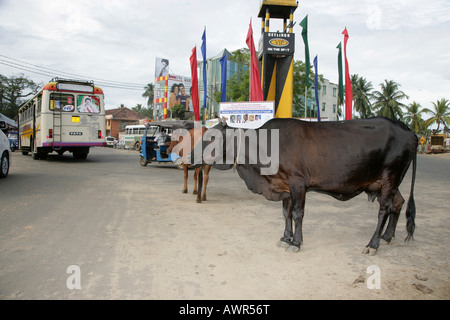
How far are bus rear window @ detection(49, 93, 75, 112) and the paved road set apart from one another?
29.4 ft

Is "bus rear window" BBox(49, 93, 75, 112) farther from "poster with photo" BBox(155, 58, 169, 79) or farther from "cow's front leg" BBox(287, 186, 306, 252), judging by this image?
"poster with photo" BBox(155, 58, 169, 79)

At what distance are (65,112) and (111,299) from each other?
14588mm

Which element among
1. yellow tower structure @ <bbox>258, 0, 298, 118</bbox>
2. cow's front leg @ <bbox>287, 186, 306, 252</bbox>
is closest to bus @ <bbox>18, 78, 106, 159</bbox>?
yellow tower structure @ <bbox>258, 0, 298, 118</bbox>

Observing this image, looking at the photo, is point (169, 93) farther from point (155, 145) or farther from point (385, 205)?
point (385, 205)

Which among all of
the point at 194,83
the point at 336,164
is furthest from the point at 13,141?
the point at 336,164

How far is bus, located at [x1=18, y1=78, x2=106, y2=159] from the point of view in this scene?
1507cm

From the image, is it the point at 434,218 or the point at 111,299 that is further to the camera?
the point at 434,218

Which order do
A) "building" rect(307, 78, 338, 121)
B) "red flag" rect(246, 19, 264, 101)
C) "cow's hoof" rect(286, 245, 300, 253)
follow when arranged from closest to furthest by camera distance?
"cow's hoof" rect(286, 245, 300, 253) → "red flag" rect(246, 19, 264, 101) → "building" rect(307, 78, 338, 121)

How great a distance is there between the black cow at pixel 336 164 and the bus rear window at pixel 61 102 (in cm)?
1344

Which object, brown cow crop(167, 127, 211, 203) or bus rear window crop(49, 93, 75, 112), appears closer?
brown cow crop(167, 127, 211, 203)

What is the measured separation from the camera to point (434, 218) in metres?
6.03

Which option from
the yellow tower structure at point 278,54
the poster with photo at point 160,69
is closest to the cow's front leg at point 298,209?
the yellow tower structure at point 278,54

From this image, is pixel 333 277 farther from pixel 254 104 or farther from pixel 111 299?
pixel 254 104
